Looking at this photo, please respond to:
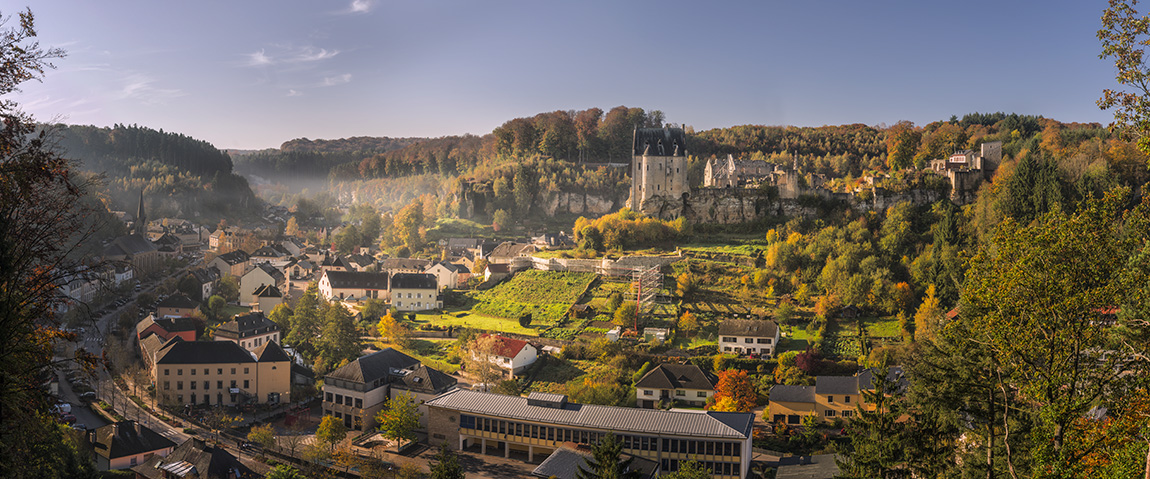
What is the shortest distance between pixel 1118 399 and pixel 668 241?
123ft

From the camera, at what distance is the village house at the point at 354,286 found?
154 feet

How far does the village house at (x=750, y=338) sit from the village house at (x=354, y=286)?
23.2 meters

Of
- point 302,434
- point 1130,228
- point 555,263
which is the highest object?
point 1130,228

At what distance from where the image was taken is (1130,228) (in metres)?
8.61

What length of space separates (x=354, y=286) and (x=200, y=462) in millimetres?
26341

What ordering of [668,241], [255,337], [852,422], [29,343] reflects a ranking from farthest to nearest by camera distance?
[668,241] → [255,337] → [852,422] → [29,343]

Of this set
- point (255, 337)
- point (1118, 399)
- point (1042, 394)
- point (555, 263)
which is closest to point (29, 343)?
point (1042, 394)

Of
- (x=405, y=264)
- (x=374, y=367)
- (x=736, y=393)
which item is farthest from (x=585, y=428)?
(x=405, y=264)

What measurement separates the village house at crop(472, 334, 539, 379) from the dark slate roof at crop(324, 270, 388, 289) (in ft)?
53.5

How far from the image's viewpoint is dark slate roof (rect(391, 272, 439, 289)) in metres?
44.7

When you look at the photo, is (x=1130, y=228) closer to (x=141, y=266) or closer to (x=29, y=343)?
(x=29, y=343)

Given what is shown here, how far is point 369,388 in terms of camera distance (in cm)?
2838

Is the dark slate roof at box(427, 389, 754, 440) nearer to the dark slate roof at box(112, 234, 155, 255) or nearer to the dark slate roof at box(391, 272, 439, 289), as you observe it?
the dark slate roof at box(391, 272, 439, 289)

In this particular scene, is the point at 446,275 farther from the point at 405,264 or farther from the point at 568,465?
the point at 568,465
